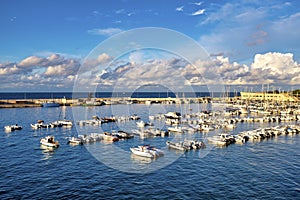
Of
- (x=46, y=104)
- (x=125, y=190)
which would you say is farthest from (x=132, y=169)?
(x=46, y=104)

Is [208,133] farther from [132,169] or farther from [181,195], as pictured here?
[181,195]

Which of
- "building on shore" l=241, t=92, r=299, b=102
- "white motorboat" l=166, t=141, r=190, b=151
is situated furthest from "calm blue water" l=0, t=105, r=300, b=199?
"building on shore" l=241, t=92, r=299, b=102

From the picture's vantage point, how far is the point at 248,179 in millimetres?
29625

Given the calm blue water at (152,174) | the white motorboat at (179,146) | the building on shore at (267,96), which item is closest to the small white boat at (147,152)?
the calm blue water at (152,174)

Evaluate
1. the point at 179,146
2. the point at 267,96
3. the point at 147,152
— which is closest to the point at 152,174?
the point at 147,152

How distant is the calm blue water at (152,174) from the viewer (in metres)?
26.0

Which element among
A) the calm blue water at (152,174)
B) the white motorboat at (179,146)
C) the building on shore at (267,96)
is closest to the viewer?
the calm blue water at (152,174)

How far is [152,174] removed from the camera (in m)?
31.4

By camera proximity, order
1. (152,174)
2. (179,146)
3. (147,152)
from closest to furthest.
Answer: (152,174), (147,152), (179,146)

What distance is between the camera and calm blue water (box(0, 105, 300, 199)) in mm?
25953

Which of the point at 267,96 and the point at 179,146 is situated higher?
the point at 267,96

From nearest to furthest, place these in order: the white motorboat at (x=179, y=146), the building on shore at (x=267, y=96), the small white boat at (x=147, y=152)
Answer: the small white boat at (x=147, y=152) < the white motorboat at (x=179, y=146) < the building on shore at (x=267, y=96)

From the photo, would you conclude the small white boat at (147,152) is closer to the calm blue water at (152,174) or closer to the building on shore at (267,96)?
the calm blue water at (152,174)

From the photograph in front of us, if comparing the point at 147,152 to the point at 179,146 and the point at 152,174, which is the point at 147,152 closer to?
the point at 152,174
